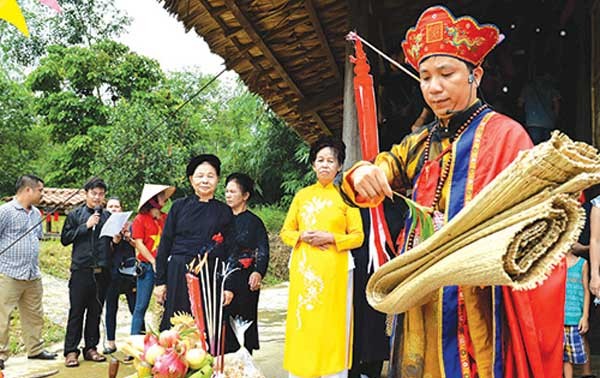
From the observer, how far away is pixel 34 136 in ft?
82.4

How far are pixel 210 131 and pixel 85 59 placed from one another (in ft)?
38.9

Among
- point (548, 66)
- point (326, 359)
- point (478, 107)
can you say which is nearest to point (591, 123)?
point (548, 66)

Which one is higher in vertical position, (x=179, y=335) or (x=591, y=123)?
(x=591, y=123)

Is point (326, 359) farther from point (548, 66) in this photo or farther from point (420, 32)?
point (548, 66)

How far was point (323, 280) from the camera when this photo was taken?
11.7 ft

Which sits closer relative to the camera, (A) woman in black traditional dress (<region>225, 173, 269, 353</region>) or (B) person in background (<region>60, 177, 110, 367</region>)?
(A) woman in black traditional dress (<region>225, 173, 269, 353</region>)

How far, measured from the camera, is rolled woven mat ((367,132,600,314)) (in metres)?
1.10

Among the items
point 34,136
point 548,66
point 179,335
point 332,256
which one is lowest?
point 179,335

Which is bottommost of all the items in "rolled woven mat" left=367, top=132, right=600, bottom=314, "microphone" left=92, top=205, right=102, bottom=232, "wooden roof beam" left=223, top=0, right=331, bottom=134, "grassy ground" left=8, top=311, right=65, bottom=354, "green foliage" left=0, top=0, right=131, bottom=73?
"grassy ground" left=8, top=311, right=65, bottom=354

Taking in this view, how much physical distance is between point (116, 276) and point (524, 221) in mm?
4934

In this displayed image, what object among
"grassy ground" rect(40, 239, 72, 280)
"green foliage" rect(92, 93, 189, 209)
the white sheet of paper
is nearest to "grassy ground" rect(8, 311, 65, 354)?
the white sheet of paper

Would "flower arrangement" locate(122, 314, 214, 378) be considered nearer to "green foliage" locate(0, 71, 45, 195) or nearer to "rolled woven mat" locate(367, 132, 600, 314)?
"rolled woven mat" locate(367, 132, 600, 314)

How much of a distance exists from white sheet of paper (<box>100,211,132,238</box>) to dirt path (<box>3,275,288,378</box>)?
112 centimetres

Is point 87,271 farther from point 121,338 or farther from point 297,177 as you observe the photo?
point 297,177
